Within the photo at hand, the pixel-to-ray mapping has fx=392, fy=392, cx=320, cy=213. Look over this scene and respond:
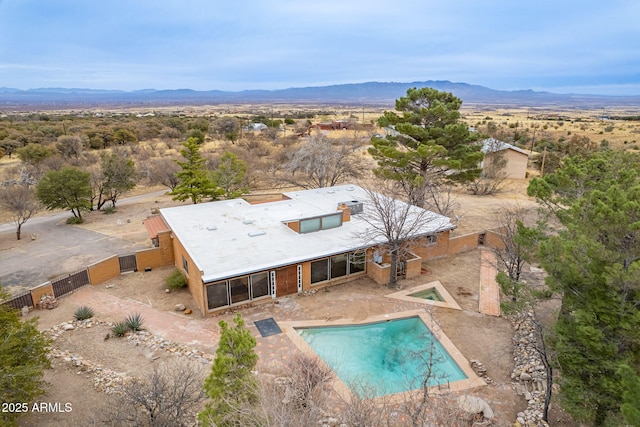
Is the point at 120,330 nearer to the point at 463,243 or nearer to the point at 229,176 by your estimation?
the point at 229,176

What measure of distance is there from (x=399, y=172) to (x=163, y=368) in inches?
782

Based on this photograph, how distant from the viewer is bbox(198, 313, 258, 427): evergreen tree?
7.90 meters

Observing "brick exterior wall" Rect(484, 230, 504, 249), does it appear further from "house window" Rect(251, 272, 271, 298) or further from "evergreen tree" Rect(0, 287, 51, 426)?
"evergreen tree" Rect(0, 287, 51, 426)

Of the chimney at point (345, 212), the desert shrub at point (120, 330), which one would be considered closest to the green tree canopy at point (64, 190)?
the desert shrub at point (120, 330)

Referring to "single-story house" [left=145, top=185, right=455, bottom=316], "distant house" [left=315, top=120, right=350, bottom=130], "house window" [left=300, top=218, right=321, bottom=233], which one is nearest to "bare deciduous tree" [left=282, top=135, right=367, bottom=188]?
"single-story house" [left=145, top=185, right=455, bottom=316]

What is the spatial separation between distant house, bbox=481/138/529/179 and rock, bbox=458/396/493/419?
3233 cm

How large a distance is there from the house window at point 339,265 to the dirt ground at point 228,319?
609 millimetres

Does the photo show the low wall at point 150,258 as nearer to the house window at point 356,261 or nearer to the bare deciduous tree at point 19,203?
the house window at point 356,261

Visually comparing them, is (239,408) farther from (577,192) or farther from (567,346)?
(577,192)

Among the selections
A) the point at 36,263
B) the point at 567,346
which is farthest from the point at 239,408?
the point at 36,263

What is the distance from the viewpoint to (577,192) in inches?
501

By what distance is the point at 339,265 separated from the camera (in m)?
18.0

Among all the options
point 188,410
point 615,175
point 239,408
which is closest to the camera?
point 239,408

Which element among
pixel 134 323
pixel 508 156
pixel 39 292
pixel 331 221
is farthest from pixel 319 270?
pixel 508 156
